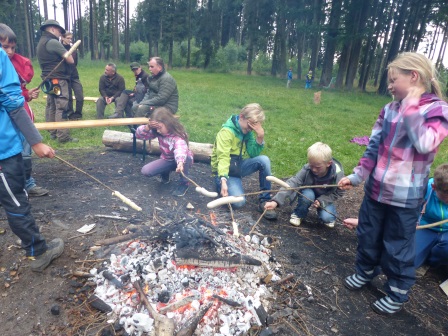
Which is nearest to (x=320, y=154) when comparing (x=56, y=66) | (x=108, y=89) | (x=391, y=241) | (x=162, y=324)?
(x=391, y=241)

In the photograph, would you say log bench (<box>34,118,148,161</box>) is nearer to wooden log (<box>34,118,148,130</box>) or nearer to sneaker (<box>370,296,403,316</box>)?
wooden log (<box>34,118,148,130</box>)

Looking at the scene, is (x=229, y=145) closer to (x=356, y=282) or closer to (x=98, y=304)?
(x=356, y=282)

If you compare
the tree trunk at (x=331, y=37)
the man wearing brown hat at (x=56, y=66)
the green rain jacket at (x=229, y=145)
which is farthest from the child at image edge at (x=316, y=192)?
the tree trunk at (x=331, y=37)

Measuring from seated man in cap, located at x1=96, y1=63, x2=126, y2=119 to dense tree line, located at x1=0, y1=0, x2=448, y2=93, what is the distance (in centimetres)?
1789

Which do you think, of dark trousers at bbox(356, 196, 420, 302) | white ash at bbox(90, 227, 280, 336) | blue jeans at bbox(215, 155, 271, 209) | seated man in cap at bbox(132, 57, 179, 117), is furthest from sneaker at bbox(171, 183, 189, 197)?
dark trousers at bbox(356, 196, 420, 302)

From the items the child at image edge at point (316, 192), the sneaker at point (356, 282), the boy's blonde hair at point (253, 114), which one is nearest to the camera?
the sneaker at point (356, 282)

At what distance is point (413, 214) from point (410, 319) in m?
0.98

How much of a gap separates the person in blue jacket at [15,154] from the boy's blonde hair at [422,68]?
2965mm

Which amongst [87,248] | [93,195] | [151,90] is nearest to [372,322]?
[87,248]

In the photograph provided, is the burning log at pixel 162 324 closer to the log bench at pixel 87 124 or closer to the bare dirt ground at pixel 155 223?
the bare dirt ground at pixel 155 223

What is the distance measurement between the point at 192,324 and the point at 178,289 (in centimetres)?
39

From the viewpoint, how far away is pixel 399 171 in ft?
8.36

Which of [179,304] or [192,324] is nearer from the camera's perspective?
[192,324]

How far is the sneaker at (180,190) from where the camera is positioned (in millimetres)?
4676
